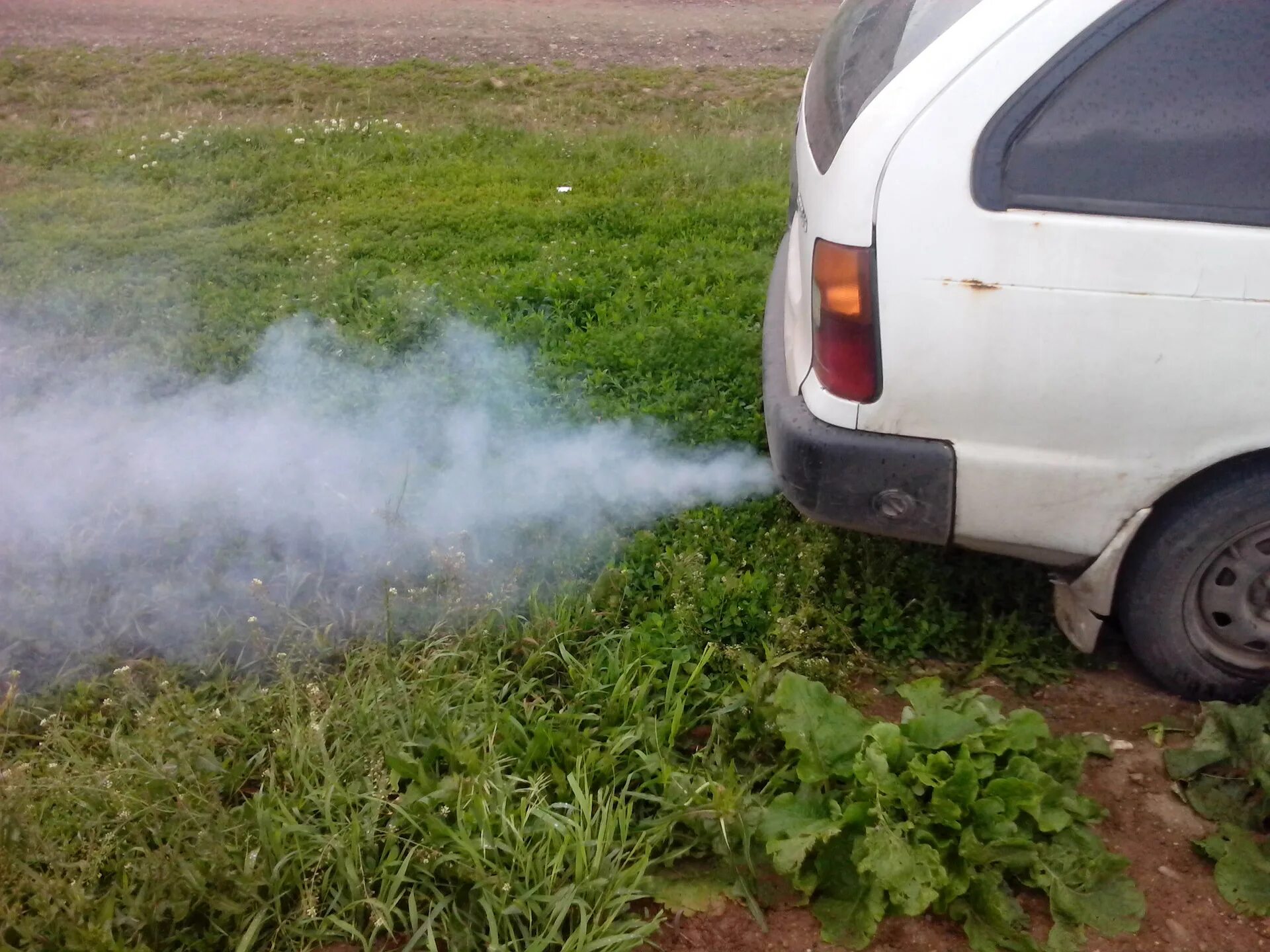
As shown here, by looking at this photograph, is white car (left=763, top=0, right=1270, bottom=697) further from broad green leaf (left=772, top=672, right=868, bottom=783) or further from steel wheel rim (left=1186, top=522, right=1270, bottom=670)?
broad green leaf (left=772, top=672, right=868, bottom=783)

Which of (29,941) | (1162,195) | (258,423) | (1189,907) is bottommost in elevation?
(1189,907)

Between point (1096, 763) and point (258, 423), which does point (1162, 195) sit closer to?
point (1096, 763)

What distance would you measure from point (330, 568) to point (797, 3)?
37.4 ft

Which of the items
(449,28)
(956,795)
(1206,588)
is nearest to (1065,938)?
(956,795)

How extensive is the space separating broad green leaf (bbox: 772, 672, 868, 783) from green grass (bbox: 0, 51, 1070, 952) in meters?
0.14

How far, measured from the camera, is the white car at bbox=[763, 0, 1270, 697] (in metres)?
2.46

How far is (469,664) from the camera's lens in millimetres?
3143

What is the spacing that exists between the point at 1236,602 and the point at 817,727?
1180 millimetres

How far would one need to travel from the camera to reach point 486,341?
15.8 ft

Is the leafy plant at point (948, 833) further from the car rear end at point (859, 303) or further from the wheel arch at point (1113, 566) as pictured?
the car rear end at point (859, 303)

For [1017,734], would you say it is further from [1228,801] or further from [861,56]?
[861,56]

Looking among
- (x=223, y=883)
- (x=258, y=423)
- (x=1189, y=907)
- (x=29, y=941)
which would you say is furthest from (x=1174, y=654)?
(x=258, y=423)

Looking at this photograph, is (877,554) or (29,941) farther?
(877,554)

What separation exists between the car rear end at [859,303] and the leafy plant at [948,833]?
21.5 inches
